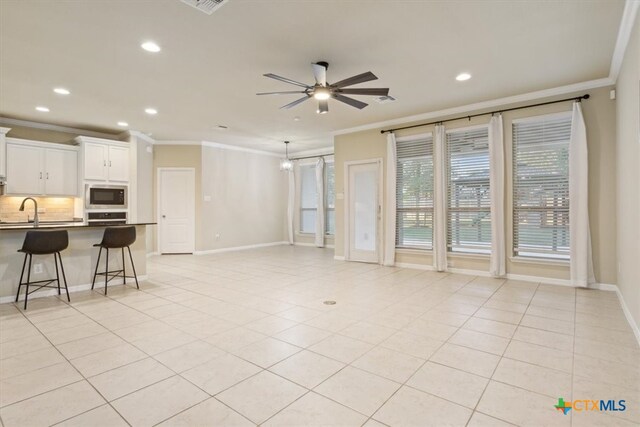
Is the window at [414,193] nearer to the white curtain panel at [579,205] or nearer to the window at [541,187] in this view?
the window at [541,187]

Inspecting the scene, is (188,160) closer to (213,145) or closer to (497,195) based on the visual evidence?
(213,145)

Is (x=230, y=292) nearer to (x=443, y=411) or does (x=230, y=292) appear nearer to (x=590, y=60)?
(x=443, y=411)

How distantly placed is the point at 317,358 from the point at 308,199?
7581mm

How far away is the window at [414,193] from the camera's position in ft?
19.9

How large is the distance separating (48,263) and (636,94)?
708cm

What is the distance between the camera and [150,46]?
3420 millimetres

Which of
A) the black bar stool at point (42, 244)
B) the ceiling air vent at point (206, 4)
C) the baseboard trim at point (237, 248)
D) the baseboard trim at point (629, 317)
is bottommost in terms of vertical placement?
the baseboard trim at point (629, 317)

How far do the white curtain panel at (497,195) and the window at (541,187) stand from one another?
0.20 meters

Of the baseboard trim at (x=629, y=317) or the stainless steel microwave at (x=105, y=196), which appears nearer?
the baseboard trim at (x=629, y=317)

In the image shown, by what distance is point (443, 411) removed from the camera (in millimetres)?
1864

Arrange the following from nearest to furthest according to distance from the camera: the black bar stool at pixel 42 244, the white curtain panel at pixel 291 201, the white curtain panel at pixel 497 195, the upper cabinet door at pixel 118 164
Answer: the black bar stool at pixel 42 244
the white curtain panel at pixel 497 195
the upper cabinet door at pixel 118 164
the white curtain panel at pixel 291 201

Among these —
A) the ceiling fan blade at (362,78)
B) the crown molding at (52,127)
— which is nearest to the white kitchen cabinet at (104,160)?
the crown molding at (52,127)

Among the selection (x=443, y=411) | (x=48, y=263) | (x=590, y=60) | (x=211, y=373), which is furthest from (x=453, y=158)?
(x=48, y=263)

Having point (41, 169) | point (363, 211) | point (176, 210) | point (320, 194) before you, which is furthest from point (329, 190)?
point (41, 169)
